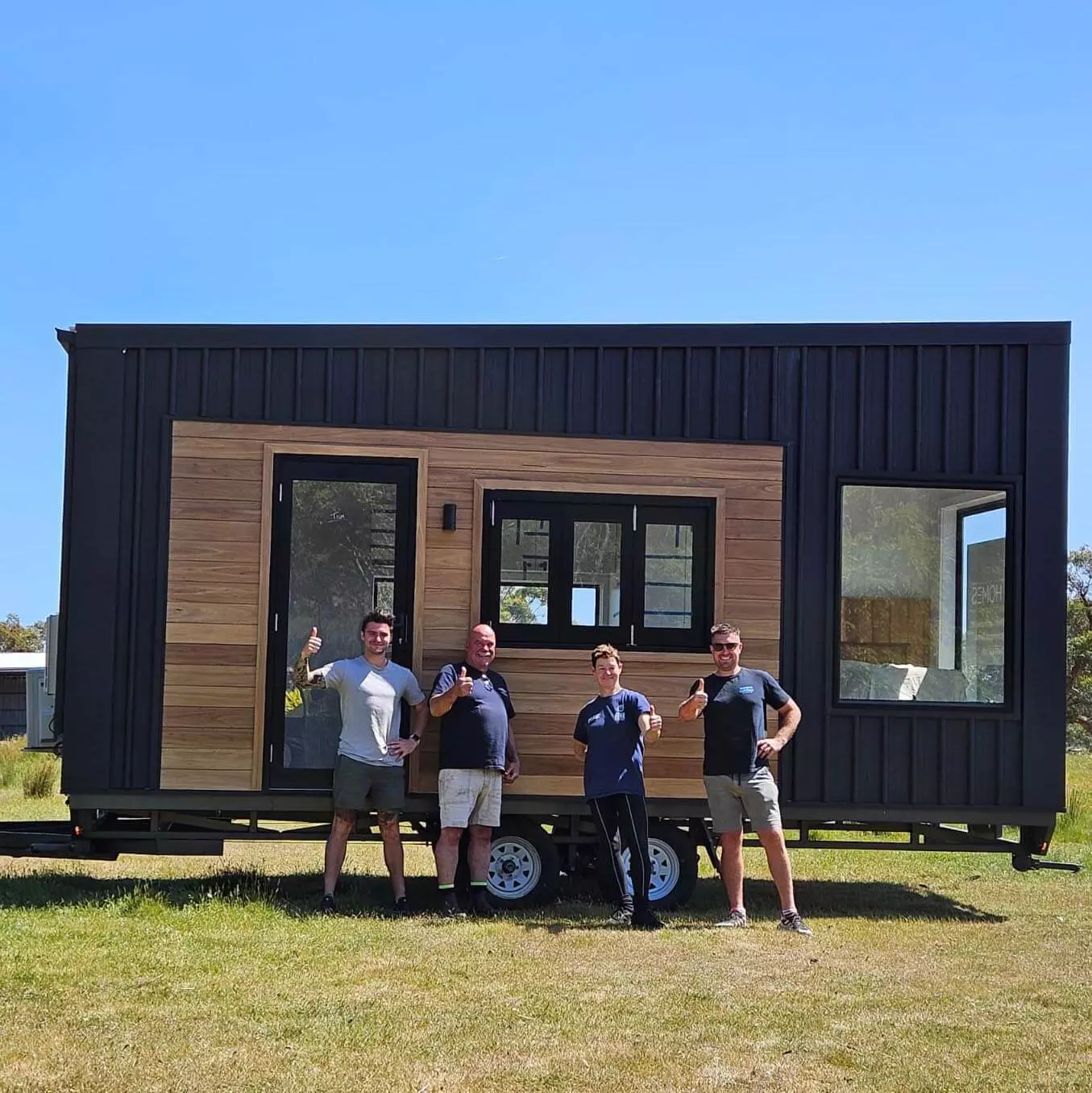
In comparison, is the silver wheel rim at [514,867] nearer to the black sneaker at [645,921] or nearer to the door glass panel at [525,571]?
the black sneaker at [645,921]

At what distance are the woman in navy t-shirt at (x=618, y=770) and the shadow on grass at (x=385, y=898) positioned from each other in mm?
331

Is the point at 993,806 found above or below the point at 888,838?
above

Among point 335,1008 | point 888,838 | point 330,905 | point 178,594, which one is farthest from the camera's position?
point 888,838

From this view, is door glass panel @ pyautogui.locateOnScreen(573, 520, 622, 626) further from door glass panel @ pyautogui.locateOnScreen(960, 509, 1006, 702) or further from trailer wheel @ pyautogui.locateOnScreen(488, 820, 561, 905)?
door glass panel @ pyautogui.locateOnScreen(960, 509, 1006, 702)

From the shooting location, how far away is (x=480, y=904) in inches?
312

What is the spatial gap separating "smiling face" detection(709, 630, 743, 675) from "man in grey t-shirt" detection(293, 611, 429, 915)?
1.71 m

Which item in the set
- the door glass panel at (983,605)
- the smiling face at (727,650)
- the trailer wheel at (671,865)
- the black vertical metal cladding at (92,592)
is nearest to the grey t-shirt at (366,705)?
the black vertical metal cladding at (92,592)

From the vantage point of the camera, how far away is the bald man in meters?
7.91

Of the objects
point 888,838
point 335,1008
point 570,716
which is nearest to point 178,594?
point 570,716

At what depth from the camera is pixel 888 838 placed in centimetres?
1250

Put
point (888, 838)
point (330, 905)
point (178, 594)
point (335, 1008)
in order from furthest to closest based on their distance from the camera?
1. point (888, 838)
2. point (178, 594)
3. point (330, 905)
4. point (335, 1008)

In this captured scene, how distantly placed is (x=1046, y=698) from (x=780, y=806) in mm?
1745

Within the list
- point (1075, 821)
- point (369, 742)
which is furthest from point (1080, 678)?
point (369, 742)

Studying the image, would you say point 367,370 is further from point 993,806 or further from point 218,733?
point 993,806
